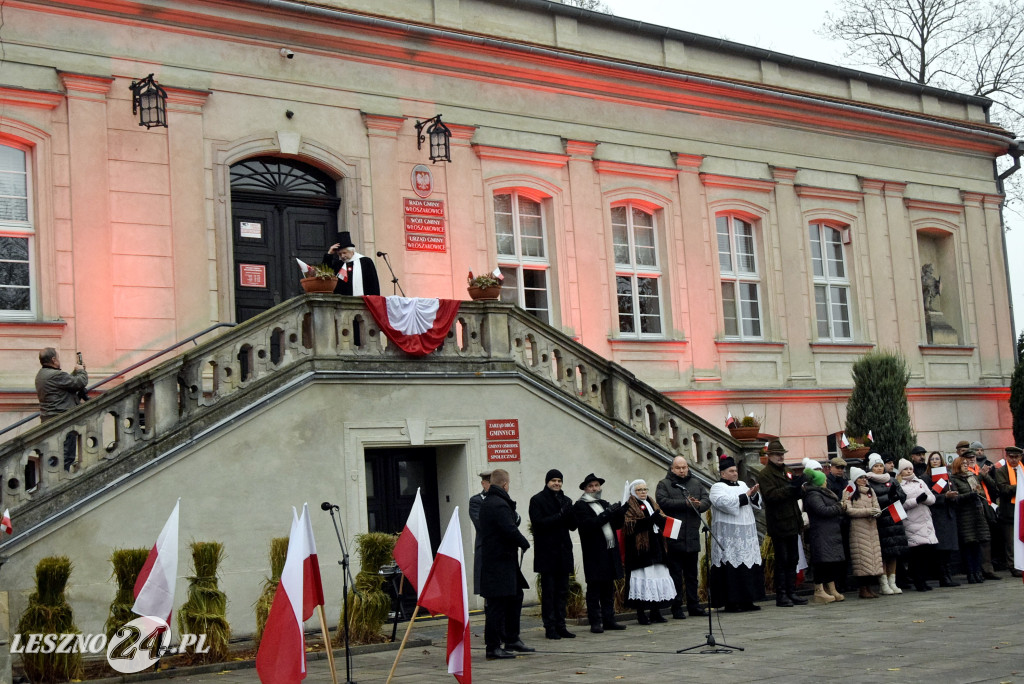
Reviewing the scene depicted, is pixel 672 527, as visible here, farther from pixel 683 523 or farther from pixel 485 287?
pixel 485 287

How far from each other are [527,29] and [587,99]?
1.56 metres

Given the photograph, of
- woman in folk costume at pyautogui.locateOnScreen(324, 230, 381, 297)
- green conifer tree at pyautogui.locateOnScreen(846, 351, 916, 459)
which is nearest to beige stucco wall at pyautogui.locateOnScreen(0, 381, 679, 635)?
woman in folk costume at pyautogui.locateOnScreen(324, 230, 381, 297)

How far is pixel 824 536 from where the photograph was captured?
1569cm

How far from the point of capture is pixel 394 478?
16.5 metres

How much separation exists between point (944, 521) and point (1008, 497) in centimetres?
186

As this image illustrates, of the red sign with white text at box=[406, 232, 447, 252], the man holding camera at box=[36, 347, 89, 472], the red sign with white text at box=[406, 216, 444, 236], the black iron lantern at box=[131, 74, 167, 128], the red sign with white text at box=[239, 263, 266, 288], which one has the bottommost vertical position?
the man holding camera at box=[36, 347, 89, 472]

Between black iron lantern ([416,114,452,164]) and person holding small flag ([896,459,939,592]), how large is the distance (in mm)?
8038

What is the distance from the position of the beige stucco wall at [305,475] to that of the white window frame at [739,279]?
6.48 m

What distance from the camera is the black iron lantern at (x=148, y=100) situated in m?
16.7

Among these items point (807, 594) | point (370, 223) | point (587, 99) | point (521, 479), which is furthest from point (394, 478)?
point (587, 99)

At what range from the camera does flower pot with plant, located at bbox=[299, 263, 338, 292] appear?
15.0 meters

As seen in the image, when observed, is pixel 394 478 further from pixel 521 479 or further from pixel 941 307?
pixel 941 307

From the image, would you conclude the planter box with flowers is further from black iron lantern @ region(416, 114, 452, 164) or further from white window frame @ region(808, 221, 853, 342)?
white window frame @ region(808, 221, 853, 342)

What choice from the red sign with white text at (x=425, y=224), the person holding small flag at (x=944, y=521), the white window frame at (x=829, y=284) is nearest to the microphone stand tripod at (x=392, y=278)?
the red sign with white text at (x=425, y=224)
